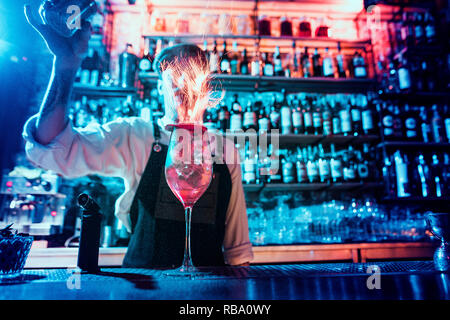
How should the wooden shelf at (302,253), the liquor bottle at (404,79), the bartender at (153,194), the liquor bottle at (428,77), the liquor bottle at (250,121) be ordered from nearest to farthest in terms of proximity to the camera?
the bartender at (153,194) → the wooden shelf at (302,253) → the liquor bottle at (250,121) → the liquor bottle at (404,79) → the liquor bottle at (428,77)

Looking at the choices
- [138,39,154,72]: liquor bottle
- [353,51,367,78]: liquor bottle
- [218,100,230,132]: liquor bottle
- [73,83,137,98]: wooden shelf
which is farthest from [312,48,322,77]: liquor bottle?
[73,83,137,98]: wooden shelf

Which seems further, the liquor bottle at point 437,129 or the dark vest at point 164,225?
the liquor bottle at point 437,129

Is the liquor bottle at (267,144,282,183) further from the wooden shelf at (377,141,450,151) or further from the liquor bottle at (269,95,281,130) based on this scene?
the wooden shelf at (377,141,450,151)

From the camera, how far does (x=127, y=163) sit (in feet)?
4.45

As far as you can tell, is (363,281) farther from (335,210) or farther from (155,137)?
(335,210)

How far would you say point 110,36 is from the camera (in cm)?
322

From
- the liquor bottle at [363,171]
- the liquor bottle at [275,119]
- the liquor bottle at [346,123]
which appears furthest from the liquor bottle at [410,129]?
the liquor bottle at [275,119]

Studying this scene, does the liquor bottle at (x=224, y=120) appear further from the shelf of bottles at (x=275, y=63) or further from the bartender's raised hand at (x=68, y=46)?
the bartender's raised hand at (x=68, y=46)

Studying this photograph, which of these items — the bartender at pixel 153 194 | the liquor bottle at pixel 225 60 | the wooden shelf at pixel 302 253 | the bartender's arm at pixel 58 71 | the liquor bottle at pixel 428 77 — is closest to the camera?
the bartender's arm at pixel 58 71

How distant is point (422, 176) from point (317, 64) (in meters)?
1.44

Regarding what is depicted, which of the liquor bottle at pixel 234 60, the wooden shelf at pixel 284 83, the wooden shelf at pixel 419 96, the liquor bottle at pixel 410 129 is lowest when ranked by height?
the liquor bottle at pixel 410 129

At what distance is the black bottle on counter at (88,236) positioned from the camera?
0.61 metres

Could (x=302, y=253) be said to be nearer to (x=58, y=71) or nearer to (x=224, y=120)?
(x=224, y=120)

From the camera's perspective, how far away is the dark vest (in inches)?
47.7
